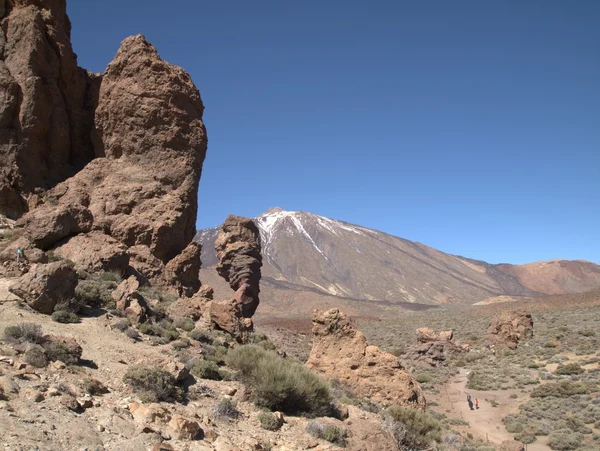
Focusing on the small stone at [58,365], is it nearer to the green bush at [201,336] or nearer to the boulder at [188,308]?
the green bush at [201,336]

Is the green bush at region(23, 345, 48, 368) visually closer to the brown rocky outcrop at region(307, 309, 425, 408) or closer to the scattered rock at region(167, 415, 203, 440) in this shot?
the scattered rock at region(167, 415, 203, 440)

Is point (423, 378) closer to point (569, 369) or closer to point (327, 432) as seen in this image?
point (569, 369)

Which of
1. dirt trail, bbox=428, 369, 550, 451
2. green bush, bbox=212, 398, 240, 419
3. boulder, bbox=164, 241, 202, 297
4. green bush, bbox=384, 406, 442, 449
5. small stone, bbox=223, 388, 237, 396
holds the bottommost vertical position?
dirt trail, bbox=428, 369, 550, 451

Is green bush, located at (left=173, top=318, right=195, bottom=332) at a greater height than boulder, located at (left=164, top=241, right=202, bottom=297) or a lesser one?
lesser

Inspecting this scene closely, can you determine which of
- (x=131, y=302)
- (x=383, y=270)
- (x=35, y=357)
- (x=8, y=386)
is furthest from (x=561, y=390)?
(x=383, y=270)

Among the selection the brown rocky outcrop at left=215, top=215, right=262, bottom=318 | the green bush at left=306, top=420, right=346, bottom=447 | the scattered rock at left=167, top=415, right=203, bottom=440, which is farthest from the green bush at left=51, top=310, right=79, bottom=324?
the brown rocky outcrop at left=215, top=215, right=262, bottom=318
